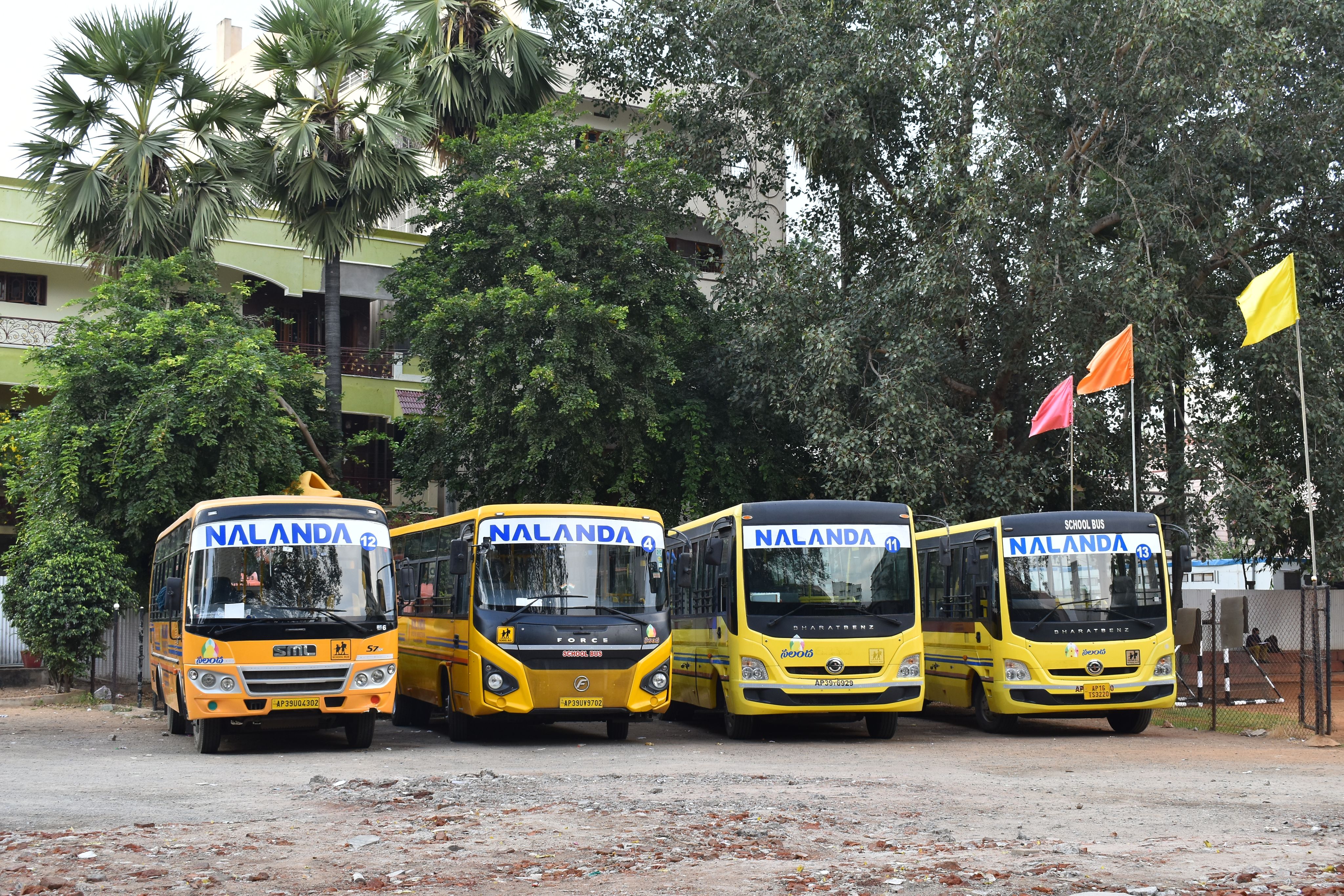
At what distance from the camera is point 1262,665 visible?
82.6 ft

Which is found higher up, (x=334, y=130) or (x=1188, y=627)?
(x=334, y=130)

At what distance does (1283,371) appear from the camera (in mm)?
23797

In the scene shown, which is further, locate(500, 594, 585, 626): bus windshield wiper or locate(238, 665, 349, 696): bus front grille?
locate(500, 594, 585, 626): bus windshield wiper

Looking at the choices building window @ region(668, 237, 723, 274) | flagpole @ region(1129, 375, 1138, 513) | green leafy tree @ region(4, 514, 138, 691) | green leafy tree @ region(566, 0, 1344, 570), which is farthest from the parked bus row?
building window @ region(668, 237, 723, 274)

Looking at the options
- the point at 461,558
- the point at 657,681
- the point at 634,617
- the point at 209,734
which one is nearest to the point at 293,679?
the point at 209,734

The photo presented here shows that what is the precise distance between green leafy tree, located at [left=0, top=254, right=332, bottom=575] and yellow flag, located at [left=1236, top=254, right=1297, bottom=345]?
15.2 meters

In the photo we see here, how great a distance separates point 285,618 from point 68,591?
10740 millimetres

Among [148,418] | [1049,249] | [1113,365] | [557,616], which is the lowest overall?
[557,616]

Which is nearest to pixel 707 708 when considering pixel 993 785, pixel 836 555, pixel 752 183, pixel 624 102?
pixel 836 555

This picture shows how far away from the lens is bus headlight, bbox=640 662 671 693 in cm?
1680

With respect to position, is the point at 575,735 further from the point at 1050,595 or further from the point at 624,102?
the point at 624,102

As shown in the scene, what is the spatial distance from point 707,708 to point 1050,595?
4871 millimetres

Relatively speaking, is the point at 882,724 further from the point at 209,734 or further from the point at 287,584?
the point at 209,734

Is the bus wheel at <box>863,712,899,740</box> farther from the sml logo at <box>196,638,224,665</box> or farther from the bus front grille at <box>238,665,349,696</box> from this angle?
the sml logo at <box>196,638,224,665</box>
